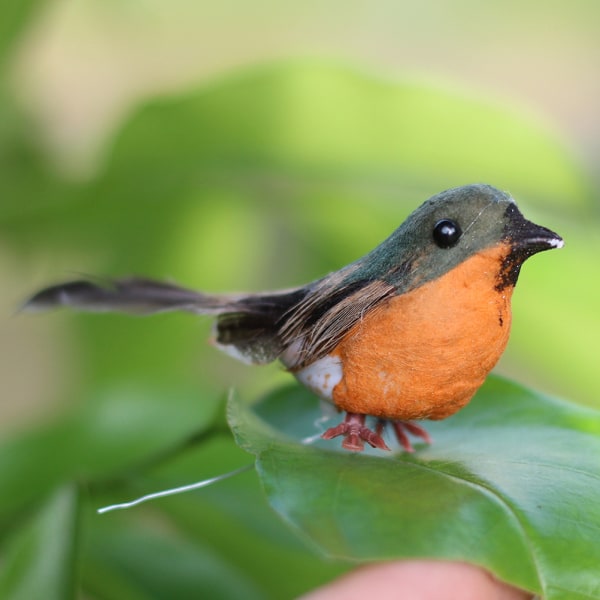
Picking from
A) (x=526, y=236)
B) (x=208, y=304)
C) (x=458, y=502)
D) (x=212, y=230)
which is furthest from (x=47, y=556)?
(x=212, y=230)

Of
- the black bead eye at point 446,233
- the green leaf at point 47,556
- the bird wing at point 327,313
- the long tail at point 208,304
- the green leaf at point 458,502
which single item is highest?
the black bead eye at point 446,233

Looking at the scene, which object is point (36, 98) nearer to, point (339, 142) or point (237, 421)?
point (339, 142)

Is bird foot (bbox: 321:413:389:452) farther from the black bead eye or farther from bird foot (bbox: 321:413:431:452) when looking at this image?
the black bead eye

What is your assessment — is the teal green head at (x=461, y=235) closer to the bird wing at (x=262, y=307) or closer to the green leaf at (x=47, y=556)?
the bird wing at (x=262, y=307)

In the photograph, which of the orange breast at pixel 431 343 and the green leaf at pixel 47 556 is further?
the green leaf at pixel 47 556

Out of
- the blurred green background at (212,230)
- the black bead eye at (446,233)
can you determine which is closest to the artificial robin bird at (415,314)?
the black bead eye at (446,233)

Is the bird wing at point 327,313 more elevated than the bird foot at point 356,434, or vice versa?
the bird wing at point 327,313

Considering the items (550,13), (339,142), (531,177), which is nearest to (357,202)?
(339,142)
